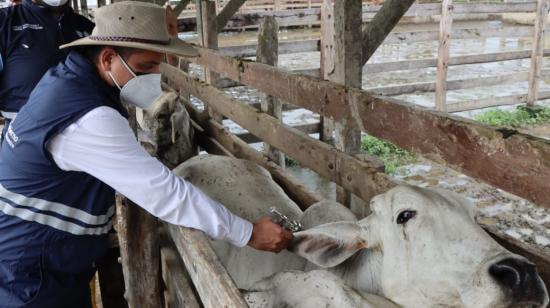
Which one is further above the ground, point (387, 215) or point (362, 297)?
point (387, 215)

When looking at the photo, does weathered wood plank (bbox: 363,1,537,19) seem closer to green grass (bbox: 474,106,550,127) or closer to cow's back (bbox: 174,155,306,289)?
green grass (bbox: 474,106,550,127)

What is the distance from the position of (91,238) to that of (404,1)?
216 cm

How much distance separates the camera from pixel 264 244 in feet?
6.59

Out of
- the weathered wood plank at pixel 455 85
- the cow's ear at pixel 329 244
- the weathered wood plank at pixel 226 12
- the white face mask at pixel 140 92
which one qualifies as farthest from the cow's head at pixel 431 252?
the weathered wood plank at pixel 455 85

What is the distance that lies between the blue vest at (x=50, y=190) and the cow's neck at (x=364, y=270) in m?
1.01

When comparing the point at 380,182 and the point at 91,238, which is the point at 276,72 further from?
the point at 91,238

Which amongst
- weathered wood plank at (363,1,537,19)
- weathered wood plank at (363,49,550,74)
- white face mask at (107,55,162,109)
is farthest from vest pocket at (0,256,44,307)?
weathered wood plank at (363,1,537,19)

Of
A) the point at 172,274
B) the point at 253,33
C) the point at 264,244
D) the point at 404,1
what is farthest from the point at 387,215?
the point at 253,33

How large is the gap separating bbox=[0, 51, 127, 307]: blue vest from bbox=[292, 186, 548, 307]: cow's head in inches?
33.8

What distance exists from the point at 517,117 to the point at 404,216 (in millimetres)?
8215

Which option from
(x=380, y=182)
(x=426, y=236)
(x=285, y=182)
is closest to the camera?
(x=426, y=236)

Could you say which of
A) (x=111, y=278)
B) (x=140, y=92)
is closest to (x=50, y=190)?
(x=140, y=92)

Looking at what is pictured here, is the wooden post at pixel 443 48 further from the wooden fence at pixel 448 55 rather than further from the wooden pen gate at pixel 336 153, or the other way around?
the wooden pen gate at pixel 336 153

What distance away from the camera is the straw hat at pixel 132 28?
6.59 ft
